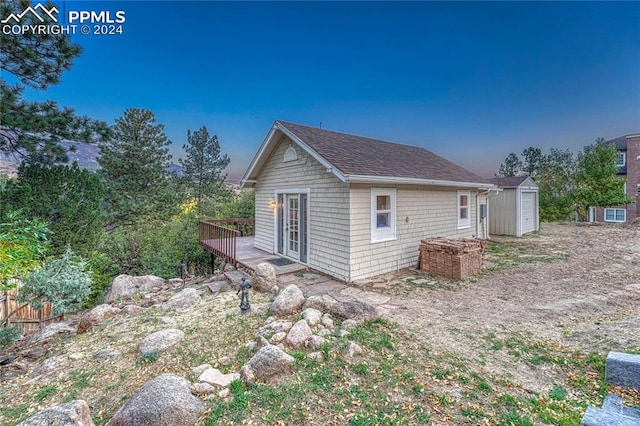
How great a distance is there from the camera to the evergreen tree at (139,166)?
1719 centimetres

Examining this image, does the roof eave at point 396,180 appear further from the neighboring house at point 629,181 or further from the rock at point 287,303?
the neighboring house at point 629,181

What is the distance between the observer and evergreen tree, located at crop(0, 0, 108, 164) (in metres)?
6.52

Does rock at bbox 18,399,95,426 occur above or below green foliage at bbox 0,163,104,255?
below

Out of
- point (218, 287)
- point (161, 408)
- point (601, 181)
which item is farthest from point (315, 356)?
point (601, 181)

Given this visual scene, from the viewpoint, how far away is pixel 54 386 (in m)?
3.33

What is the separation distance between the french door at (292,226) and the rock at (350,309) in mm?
3319

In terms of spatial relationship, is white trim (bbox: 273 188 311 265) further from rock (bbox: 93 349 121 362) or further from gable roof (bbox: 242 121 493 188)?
rock (bbox: 93 349 121 362)

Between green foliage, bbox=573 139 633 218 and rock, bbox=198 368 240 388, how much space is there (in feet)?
84.6

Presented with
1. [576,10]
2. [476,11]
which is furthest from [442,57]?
[576,10]

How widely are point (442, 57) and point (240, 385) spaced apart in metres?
16.7

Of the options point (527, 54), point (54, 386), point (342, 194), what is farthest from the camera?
point (527, 54)

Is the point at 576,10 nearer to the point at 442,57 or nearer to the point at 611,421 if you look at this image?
the point at 442,57

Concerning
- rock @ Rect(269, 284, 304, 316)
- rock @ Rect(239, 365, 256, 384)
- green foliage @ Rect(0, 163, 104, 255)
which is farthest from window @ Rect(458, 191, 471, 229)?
green foliage @ Rect(0, 163, 104, 255)

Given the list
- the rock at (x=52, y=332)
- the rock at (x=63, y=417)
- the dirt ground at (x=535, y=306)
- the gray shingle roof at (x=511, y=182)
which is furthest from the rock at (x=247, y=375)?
the gray shingle roof at (x=511, y=182)
